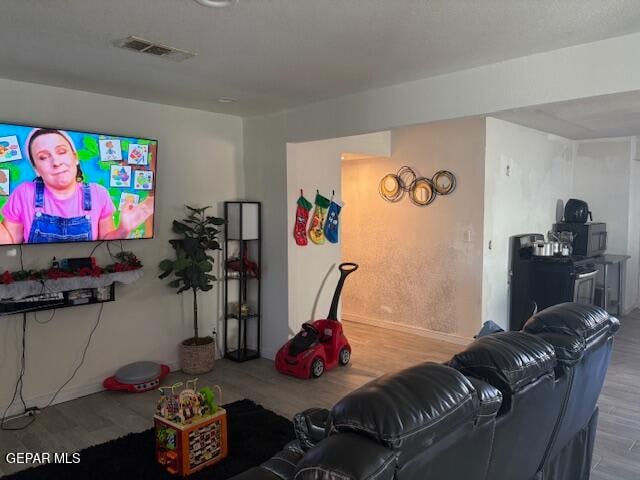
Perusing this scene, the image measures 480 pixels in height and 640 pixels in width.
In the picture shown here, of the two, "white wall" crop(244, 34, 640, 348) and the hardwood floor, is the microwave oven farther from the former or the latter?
"white wall" crop(244, 34, 640, 348)

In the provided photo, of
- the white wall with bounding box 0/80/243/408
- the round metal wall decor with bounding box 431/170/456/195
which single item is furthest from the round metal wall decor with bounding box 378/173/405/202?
the white wall with bounding box 0/80/243/408

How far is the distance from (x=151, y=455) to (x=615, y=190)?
20.3ft

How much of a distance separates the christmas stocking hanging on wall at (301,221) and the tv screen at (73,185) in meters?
1.31

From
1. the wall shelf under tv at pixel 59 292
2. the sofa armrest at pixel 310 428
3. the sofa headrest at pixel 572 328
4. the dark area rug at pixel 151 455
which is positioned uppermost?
the sofa headrest at pixel 572 328

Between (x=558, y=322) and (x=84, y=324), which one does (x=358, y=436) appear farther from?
(x=84, y=324)

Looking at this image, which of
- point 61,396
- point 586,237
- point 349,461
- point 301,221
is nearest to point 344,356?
point 301,221

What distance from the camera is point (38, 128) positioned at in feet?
10.9

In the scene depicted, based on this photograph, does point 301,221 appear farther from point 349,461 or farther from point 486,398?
point 349,461

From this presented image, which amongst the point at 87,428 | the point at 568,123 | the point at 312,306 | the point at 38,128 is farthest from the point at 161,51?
the point at 568,123

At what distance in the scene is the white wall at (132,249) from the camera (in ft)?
11.6

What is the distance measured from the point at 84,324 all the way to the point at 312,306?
207 cm

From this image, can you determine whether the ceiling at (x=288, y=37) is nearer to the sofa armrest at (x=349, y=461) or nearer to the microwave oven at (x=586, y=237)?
the sofa armrest at (x=349, y=461)

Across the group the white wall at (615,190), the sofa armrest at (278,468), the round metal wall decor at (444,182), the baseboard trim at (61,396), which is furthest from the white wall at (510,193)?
the sofa armrest at (278,468)

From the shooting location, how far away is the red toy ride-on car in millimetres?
4172
